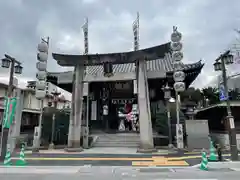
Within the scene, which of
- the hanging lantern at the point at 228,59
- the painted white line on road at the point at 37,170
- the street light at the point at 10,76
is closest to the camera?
the painted white line on road at the point at 37,170

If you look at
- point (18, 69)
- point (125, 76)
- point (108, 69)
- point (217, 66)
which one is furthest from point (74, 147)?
point (217, 66)

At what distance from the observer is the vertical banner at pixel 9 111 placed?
11002 millimetres

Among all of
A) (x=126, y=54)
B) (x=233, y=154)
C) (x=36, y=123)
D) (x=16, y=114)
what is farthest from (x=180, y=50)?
(x=36, y=123)

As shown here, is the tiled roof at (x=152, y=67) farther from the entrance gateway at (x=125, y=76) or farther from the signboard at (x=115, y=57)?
the signboard at (x=115, y=57)

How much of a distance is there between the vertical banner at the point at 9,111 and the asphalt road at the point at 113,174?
2.69 metres

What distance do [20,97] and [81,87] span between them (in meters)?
5.34

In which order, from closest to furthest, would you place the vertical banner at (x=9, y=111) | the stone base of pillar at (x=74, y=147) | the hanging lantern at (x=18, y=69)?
the vertical banner at (x=9, y=111)
the hanging lantern at (x=18, y=69)
the stone base of pillar at (x=74, y=147)

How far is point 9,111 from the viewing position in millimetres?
11195

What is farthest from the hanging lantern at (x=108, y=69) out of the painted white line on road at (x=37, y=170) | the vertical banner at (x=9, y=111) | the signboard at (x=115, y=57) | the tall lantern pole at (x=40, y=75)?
the painted white line on road at (x=37, y=170)

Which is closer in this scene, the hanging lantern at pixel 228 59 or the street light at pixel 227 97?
the street light at pixel 227 97

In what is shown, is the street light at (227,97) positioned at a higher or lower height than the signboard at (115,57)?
lower

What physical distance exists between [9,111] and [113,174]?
667cm

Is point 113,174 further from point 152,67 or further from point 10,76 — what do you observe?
point 152,67

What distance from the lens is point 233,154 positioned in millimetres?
10922
